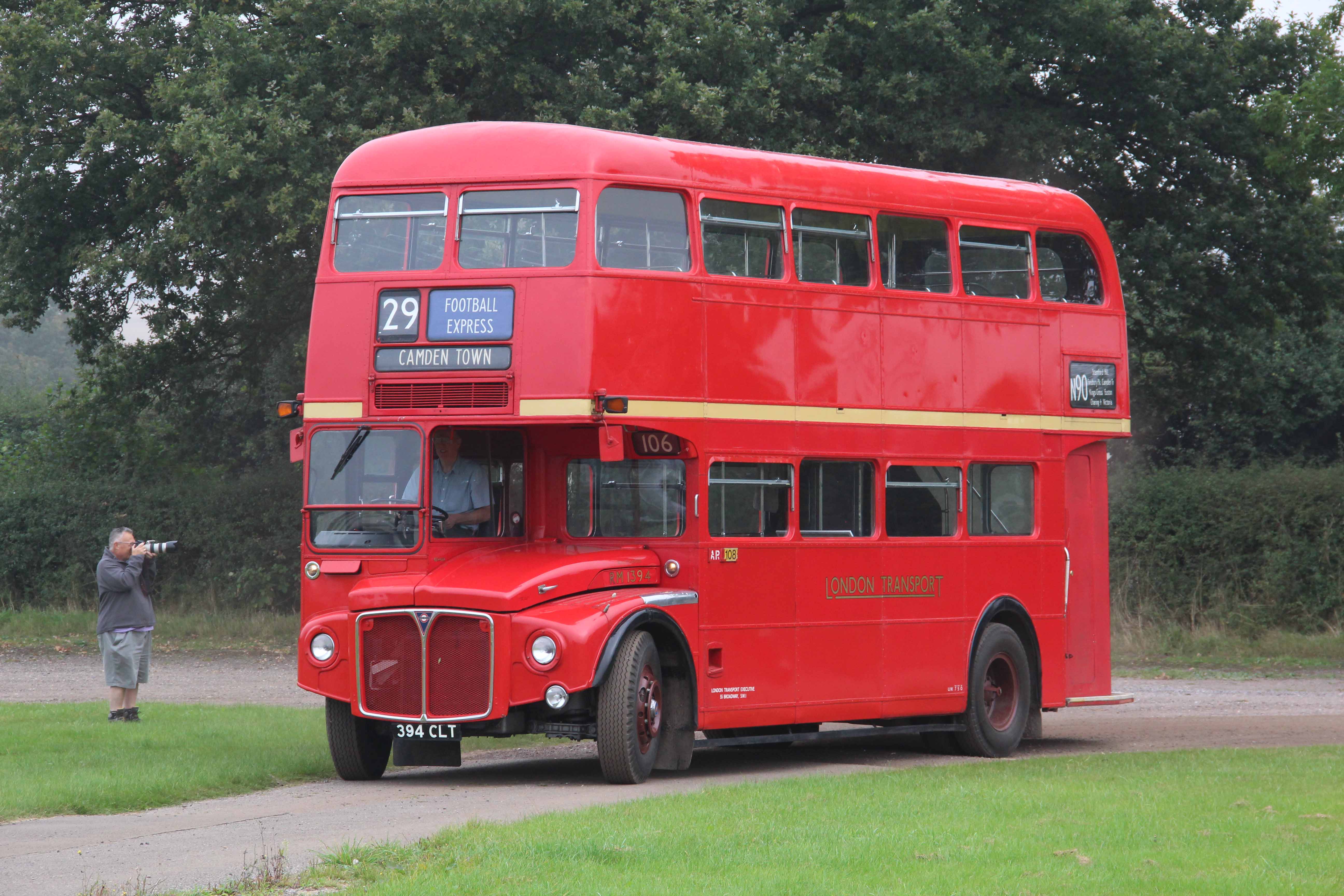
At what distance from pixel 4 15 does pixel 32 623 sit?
9.70 metres

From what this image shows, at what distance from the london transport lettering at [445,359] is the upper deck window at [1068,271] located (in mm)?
5716

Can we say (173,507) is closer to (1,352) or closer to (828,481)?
(828,481)

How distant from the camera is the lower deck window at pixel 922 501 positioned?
1466 centimetres

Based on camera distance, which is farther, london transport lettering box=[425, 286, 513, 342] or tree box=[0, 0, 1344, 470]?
tree box=[0, 0, 1344, 470]

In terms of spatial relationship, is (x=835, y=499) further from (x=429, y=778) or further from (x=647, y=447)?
(x=429, y=778)

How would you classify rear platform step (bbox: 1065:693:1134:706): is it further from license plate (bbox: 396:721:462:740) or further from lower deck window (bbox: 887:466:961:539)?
license plate (bbox: 396:721:462:740)

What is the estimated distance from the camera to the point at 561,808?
35.9 ft

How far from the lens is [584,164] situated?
41.3 ft

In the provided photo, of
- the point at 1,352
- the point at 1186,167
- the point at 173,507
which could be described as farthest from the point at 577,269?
the point at 1,352

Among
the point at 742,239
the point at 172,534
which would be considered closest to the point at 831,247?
the point at 742,239

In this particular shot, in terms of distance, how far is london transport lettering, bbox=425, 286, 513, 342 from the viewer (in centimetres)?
1249

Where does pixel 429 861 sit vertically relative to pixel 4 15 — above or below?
below

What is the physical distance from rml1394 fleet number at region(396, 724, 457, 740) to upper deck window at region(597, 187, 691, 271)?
3.49 metres

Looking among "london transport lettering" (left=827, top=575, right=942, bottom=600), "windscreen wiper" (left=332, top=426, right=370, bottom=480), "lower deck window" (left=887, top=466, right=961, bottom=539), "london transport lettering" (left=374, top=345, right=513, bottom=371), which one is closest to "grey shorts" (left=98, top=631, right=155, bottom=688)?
"windscreen wiper" (left=332, top=426, right=370, bottom=480)
